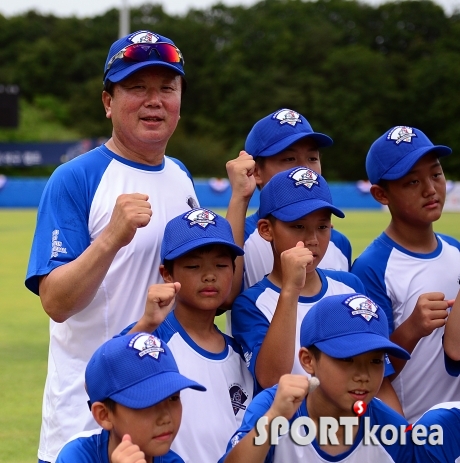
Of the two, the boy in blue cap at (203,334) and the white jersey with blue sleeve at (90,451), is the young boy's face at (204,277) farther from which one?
the white jersey with blue sleeve at (90,451)

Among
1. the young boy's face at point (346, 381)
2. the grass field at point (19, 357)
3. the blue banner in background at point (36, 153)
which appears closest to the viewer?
the young boy's face at point (346, 381)

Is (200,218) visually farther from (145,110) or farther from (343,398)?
(343,398)

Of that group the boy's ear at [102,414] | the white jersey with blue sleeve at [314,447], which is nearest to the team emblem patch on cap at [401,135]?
the white jersey with blue sleeve at [314,447]

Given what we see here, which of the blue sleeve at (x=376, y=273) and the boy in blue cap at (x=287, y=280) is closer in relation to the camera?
the boy in blue cap at (x=287, y=280)

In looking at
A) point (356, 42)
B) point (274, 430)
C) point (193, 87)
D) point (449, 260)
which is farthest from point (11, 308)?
point (356, 42)

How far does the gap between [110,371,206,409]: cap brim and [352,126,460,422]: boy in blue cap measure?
3.74 feet

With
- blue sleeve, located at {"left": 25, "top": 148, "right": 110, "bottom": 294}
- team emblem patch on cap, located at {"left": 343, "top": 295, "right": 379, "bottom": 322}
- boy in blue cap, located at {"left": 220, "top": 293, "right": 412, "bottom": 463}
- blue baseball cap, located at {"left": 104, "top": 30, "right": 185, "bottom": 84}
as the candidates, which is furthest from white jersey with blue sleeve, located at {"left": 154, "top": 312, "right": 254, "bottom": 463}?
blue baseball cap, located at {"left": 104, "top": 30, "right": 185, "bottom": 84}

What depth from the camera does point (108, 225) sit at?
123 inches

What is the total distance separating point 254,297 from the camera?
11.7 ft

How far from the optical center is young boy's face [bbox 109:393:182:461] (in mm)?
2820

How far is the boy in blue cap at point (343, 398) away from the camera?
2.97m

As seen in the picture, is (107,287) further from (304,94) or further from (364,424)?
(304,94)

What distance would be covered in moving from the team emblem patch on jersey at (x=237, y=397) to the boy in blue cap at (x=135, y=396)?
49 centimetres

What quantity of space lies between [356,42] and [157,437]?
62477 millimetres
